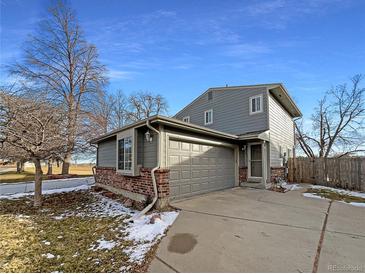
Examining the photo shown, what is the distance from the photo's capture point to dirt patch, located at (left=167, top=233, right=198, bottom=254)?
3462mm

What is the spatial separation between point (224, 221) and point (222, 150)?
4.80 m

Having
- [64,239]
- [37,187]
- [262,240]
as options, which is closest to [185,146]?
[262,240]

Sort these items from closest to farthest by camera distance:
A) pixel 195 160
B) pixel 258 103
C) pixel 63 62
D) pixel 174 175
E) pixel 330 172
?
pixel 174 175, pixel 195 160, pixel 258 103, pixel 330 172, pixel 63 62

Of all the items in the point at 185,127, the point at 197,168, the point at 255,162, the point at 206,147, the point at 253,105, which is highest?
the point at 253,105

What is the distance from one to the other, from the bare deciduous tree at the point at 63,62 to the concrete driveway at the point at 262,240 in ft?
51.4

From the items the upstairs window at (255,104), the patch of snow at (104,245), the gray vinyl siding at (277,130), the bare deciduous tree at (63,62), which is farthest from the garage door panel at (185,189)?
the bare deciduous tree at (63,62)

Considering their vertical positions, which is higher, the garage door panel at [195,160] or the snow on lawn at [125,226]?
the garage door panel at [195,160]

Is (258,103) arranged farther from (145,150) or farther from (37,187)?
(37,187)

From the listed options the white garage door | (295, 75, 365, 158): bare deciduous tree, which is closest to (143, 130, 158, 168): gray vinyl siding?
the white garage door

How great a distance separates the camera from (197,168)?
7738mm

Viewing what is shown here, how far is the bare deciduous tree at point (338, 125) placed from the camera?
1892 centimetres

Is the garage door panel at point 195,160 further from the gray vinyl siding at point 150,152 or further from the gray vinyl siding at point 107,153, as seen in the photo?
the gray vinyl siding at point 107,153

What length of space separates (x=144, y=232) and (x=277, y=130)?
1006 centimetres

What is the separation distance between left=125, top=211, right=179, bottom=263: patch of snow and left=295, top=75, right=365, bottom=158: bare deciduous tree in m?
19.1
